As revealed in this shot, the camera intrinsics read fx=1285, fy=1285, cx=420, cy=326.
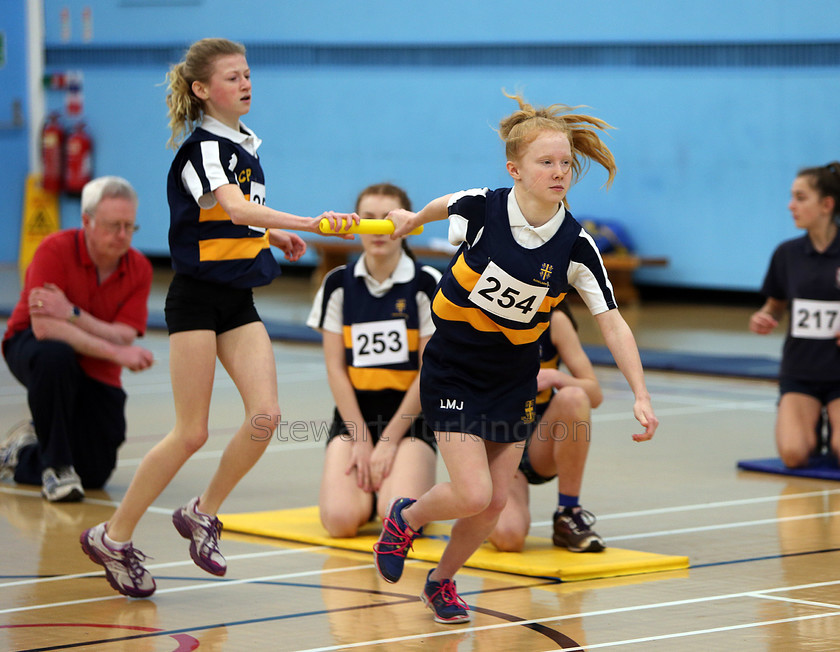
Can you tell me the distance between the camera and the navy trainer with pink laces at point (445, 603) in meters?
3.65

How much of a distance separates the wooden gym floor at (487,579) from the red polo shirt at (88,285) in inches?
27.0

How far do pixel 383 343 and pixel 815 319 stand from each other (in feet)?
7.62

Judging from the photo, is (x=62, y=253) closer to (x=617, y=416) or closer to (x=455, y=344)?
(x=455, y=344)

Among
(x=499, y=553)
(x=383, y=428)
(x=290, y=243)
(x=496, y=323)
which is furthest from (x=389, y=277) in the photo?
(x=496, y=323)

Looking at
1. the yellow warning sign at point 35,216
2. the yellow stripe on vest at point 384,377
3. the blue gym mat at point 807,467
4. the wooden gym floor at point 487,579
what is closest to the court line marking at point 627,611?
the wooden gym floor at point 487,579

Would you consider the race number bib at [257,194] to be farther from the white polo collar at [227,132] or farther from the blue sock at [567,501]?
the blue sock at [567,501]

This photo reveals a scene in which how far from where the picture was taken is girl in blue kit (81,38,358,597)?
3904mm

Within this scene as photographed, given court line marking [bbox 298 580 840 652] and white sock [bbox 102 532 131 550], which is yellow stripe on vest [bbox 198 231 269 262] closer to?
white sock [bbox 102 532 131 550]

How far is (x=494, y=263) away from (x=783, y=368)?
3.05 m

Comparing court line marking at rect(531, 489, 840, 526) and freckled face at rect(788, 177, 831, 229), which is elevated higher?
freckled face at rect(788, 177, 831, 229)

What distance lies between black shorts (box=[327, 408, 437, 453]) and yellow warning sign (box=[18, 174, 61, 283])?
509 inches

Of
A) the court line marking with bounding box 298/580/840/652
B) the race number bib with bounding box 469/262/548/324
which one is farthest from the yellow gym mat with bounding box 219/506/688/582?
the race number bib with bounding box 469/262/548/324

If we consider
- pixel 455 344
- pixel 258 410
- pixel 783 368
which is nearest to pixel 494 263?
pixel 455 344

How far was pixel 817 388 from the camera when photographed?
608cm
